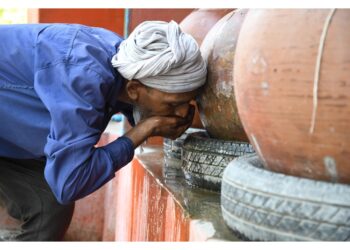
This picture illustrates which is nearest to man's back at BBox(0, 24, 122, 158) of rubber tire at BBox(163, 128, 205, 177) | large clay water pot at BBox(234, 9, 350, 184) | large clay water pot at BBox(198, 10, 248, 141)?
large clay water pot at BBox(198, 10, 248, 141)

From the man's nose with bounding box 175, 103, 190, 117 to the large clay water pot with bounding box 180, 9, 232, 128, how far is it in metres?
0.63

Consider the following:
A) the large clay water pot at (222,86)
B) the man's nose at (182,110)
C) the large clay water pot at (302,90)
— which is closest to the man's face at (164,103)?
the man's nose at (182,110)

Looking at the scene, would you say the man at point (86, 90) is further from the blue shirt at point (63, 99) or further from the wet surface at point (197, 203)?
the wet surface at point (197, 203)

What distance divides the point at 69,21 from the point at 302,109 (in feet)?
23.2

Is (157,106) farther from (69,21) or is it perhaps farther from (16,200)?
(69,21)

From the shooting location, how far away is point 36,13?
820 cm

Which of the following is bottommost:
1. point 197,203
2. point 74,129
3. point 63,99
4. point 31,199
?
point 31,199

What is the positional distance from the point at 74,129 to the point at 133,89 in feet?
1.64

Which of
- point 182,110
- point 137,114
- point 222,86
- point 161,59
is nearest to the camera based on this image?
point 161,59

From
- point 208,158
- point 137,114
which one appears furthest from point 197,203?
point 137,114

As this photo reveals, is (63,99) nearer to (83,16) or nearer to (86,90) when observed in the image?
(86,90)

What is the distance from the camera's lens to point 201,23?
3.61 metres

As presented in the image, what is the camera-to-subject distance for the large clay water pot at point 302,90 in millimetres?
1460
